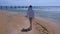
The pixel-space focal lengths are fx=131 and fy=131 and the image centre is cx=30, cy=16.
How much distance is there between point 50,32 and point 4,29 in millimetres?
800

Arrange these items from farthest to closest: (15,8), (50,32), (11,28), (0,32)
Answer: (15,8), (50,32), (11,28), (0,32)

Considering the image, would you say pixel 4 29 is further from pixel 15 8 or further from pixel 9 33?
pixel 15 8

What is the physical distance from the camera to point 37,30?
7.39ft

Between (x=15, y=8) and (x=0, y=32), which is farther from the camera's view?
(x=15, y=8)

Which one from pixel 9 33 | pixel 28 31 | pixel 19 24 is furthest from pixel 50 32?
pixel 9 33

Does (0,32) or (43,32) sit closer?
(0,32)

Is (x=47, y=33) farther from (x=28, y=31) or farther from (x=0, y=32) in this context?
(x=0, y=32)

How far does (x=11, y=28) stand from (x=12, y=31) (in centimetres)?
10

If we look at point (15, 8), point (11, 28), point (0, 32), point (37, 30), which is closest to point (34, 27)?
point (37, 30)

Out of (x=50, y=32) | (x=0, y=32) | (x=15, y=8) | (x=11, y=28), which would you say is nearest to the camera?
(x=0, y=32)

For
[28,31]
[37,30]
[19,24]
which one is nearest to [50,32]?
[37,30]

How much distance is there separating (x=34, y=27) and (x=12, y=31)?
45cm

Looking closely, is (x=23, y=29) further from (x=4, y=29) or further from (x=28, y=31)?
(x=4, y=29)

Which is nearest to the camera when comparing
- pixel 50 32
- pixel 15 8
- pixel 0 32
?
pixel 0 32
